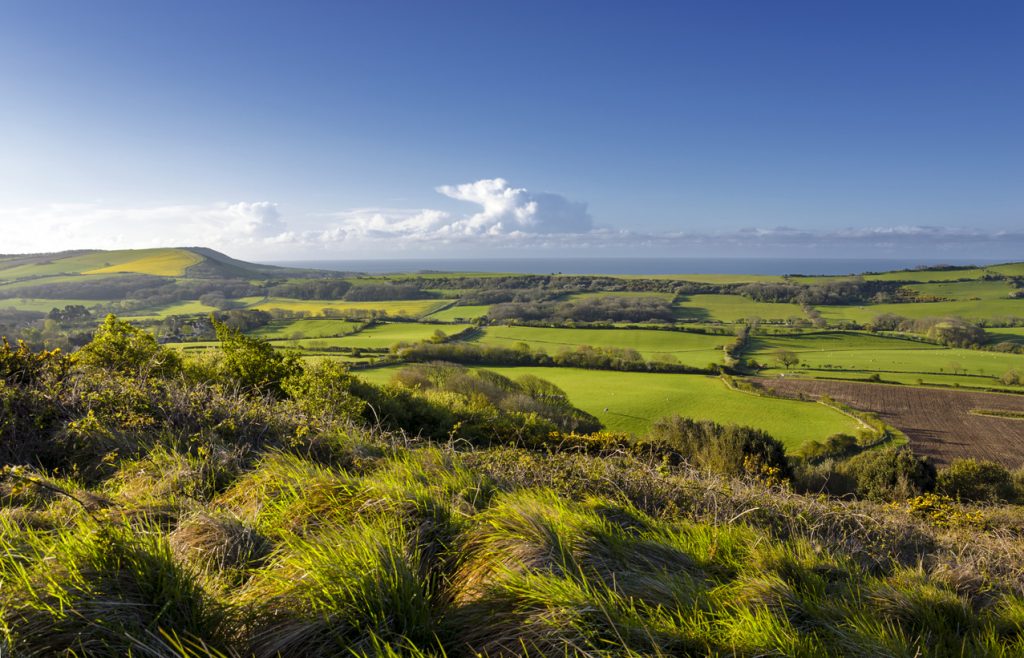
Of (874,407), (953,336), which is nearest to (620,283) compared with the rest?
(953,336)

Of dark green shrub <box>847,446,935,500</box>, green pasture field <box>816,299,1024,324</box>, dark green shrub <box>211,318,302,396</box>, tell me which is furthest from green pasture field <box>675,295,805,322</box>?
dark green shrub <box>211,318,302,396</box>

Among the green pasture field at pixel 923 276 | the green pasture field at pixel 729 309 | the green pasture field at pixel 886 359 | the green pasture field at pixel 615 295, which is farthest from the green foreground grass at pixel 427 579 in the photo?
the green pasture field at pixel 923 276

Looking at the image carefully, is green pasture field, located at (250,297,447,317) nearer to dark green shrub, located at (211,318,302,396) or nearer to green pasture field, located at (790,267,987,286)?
dark green shrub, located at (211,318,302,396)

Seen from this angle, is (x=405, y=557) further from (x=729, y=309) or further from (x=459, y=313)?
(x=729, y=309)

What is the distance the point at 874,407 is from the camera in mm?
43312

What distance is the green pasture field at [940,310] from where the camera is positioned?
98125 millimetres

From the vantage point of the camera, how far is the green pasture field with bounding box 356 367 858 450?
122ft

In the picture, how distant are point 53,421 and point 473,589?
231 inches

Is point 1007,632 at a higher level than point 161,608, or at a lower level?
lower

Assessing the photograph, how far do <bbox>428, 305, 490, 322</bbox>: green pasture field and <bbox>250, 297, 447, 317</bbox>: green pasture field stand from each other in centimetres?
376

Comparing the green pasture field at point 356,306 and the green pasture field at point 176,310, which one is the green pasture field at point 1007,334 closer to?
the green pasture field at point 356,306

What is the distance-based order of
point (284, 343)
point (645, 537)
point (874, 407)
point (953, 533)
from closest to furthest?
point (645, 537) < point (953, 533) < point (874, 407) < point (284, 343)

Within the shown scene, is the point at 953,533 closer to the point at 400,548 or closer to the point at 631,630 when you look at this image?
Answer: the point at 631,630

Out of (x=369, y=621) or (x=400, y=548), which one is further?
(x=400, y=548)
